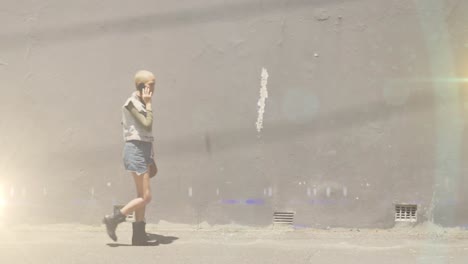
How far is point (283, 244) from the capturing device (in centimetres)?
598

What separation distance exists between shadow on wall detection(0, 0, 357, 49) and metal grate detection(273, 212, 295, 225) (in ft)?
7.49

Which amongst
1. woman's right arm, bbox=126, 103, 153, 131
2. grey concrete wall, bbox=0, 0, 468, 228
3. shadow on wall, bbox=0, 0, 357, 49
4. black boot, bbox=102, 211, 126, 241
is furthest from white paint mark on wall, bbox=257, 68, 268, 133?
black boot, bbox=102, 211, 126, 241

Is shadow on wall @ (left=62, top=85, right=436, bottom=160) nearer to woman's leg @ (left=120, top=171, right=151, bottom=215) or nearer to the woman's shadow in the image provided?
woman's leg @ (left=120, top=171, right=151, bottom=215)

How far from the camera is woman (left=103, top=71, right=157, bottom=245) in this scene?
5.82 metres

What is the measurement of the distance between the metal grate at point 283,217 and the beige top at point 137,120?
173cm

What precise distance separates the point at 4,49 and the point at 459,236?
5.65 metres

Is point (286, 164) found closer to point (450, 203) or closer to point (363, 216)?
point (363, 216)

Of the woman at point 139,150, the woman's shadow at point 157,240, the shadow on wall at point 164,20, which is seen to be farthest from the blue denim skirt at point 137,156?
the shadow on wall at point 164,20

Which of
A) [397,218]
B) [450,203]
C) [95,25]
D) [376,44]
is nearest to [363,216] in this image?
[397,218]

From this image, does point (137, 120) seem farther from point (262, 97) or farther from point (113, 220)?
point (262, 97)

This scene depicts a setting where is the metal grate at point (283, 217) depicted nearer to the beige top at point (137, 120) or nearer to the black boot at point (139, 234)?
the black boot at point (139, 234)

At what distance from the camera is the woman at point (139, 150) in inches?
229

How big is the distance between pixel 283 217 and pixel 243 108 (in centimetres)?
132

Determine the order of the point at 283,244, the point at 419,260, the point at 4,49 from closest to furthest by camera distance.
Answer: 1. the point at 419,260
2. the point at 283,244
3. the point at 4,49
